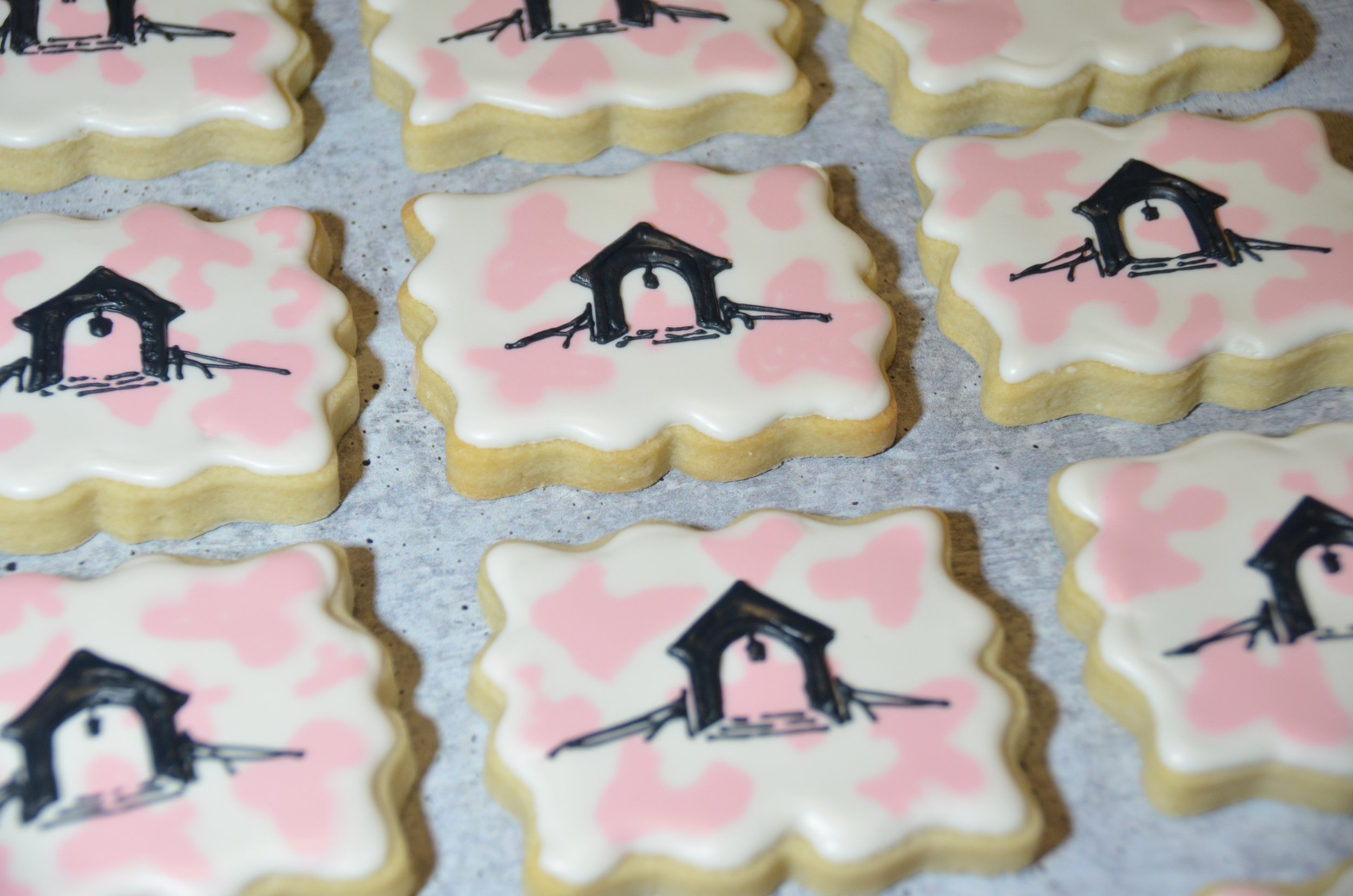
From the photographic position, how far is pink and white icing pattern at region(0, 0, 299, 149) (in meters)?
1.79

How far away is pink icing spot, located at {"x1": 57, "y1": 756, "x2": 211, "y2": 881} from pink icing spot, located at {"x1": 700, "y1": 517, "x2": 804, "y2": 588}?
586 mm

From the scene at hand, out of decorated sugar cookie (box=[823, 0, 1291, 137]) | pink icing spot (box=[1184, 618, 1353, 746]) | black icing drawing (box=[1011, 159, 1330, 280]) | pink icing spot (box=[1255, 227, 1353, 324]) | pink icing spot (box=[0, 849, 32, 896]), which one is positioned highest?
decorated sugar cookie (box=[823, 0, 1291, 137])

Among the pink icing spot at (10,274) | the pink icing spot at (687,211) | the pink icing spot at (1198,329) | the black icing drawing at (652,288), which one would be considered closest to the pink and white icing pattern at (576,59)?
the pink icing spot at (687,211)

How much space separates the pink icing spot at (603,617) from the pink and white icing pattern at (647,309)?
188 mm

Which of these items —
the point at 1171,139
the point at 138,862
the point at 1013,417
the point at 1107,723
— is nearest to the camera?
the point at 138,862

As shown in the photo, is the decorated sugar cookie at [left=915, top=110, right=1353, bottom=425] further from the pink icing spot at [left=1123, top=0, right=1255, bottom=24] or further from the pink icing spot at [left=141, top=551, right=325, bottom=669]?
the pink icing spot at [left=141, top=551, right=325, bottom=669]

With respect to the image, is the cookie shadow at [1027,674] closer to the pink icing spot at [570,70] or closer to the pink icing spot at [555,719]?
the pink icing spot at [555,719]

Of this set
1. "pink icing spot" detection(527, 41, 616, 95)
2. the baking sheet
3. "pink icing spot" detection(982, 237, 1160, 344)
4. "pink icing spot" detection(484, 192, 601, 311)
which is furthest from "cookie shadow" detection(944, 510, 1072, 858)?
"pink icing spot" detection(527, 41, 616, 95)

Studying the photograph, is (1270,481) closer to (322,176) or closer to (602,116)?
(602,116)

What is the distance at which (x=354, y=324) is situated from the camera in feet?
5.63

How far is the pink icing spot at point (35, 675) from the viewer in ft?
4.49

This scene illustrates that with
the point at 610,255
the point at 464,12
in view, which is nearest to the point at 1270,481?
the point at 610,255

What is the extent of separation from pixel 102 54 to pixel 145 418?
61cm

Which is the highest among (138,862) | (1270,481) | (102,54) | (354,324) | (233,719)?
(102,54)
